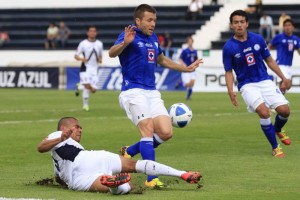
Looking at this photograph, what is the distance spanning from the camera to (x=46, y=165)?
13984mm

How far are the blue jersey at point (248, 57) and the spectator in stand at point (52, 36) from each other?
38.3 metres

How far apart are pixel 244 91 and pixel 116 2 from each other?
41.7m

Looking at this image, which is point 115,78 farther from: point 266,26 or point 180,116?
point 180,116

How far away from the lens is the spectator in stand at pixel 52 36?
53250 millimetres

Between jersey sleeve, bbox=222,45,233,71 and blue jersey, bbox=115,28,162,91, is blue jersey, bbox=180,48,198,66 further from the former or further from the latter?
blue jersey, bbox=115,28,162,91

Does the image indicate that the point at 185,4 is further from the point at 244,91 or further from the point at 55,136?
the point at 55,136

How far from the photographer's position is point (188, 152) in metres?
15.8

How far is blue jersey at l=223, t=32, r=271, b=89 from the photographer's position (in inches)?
608

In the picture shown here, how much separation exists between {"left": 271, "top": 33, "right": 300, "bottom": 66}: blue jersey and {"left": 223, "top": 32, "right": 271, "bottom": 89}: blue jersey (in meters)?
10.4

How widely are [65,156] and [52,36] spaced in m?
42.9

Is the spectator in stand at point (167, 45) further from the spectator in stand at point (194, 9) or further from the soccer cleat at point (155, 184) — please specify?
the soccer cleat at point (155, 184)

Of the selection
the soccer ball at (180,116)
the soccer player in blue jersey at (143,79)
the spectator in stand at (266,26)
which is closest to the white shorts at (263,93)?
the soccer ball at (180,116)

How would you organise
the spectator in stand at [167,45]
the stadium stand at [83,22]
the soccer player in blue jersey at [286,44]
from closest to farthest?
the soccer player in blue jersey at [286,44], the spectator in stand at [167,45], the stadium stand at [83,22]

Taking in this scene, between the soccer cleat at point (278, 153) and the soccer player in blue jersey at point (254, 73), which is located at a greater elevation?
the soccer player in blue jersey at point (254, 73)
